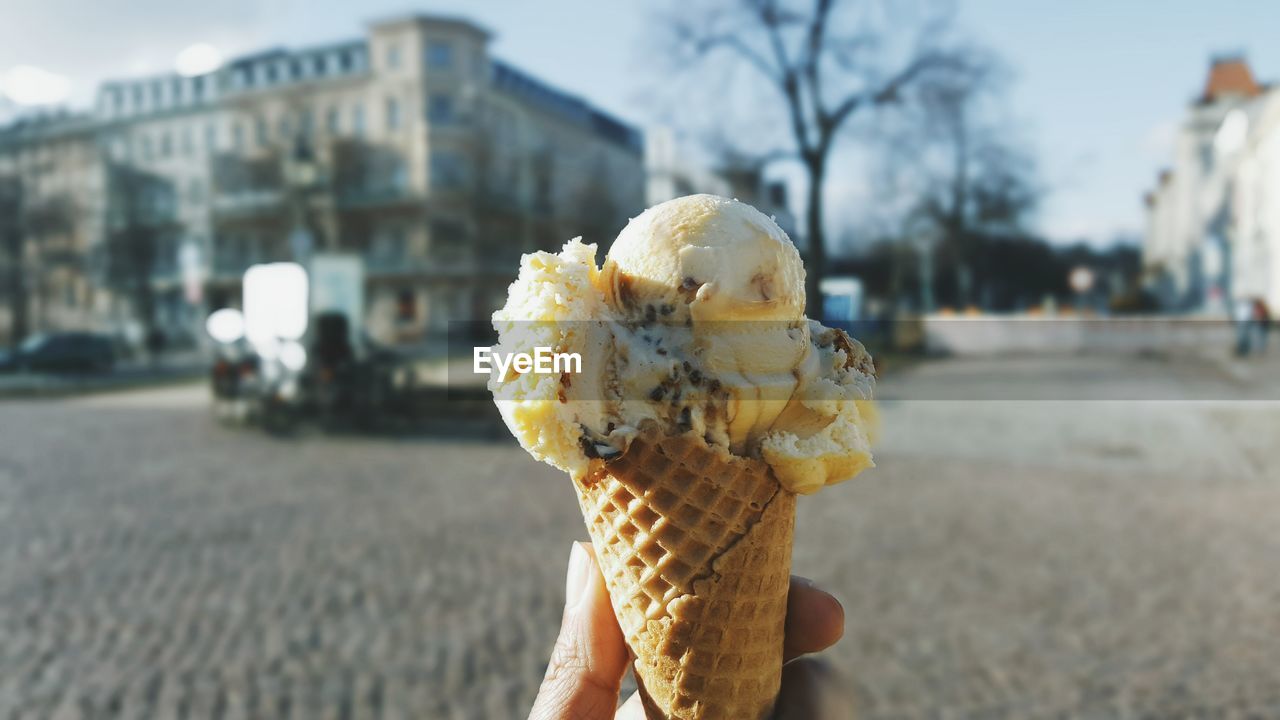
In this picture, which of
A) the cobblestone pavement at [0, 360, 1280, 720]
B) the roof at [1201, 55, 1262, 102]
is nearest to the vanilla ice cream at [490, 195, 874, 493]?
the cobblestone pavement at [0, 360, 1280, 720]

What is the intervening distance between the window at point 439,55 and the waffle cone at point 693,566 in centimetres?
2402

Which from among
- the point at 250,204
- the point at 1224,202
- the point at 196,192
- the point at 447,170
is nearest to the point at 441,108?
the point at 447,170

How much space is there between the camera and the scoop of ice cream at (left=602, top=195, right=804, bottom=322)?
143 centimetres

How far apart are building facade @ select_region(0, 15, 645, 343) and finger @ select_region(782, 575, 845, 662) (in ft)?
54.1

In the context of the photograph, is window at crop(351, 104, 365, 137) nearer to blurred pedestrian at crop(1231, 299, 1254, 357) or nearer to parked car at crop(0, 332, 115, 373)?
parked car at crop(0, 332, 115, 373)

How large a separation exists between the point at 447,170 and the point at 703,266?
25.1 metres

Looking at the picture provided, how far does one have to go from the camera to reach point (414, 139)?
2573cm

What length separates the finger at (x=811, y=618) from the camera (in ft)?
5.76

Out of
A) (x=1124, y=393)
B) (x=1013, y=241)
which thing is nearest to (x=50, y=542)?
(x=1124, y=393)

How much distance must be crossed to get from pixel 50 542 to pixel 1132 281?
55.3 meters

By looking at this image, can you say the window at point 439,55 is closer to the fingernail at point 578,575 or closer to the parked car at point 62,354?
the parked car at point 62,354

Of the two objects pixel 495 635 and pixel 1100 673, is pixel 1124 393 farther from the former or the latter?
pixel 495 635

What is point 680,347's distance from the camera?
1.44 metres

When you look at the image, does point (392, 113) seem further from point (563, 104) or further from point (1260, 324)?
point (1260, 324)
